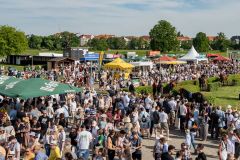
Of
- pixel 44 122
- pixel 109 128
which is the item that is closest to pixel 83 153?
pixel 109 128

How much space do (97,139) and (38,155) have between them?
314cm

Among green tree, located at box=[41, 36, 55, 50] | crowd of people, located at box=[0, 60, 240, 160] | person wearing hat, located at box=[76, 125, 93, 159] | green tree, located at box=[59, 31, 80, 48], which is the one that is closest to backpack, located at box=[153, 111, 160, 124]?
crowd of people, located at box=[0, 60, 240, 160]

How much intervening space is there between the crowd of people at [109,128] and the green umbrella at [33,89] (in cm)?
61

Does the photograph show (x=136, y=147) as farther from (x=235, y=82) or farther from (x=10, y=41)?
(x=10, y=41)

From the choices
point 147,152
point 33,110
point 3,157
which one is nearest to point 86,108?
point 33,110

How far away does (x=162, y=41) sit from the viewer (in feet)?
345

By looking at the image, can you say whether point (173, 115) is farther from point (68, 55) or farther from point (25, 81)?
point (68, 55)

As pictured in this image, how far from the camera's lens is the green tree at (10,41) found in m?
82.6

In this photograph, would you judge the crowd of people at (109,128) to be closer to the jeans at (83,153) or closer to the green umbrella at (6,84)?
the jeans at (83,153)

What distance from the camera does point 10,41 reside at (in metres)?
83.2

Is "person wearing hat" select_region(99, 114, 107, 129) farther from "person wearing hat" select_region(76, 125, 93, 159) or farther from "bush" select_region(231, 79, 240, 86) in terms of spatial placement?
"bush" select_region(231, 79, 240, 86)

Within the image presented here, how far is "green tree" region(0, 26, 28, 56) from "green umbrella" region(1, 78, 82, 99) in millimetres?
67849

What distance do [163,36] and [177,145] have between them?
90592 millimetres

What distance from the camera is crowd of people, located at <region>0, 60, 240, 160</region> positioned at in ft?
37.5
